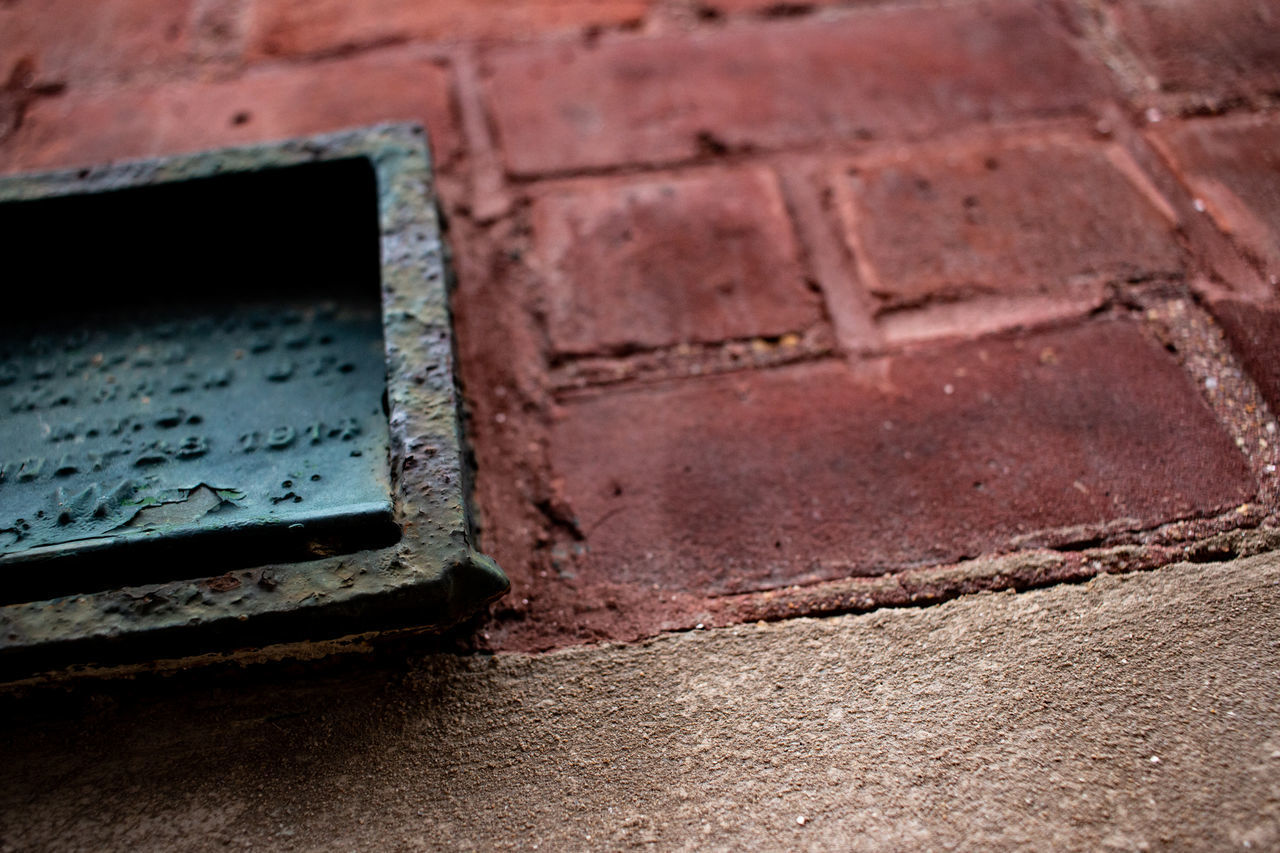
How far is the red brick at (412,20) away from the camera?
44.8 inches

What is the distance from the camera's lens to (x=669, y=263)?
2.93ft

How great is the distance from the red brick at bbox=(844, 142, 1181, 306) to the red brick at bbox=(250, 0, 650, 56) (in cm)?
41

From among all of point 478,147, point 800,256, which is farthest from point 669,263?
point 478,147

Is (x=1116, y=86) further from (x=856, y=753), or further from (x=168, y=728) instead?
(x=168, y=728)

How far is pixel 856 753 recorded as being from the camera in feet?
1.96

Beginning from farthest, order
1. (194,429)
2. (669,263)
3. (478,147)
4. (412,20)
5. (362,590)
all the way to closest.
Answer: (412,20) → (478,147) → (669,263) → (194,429) → (362,590)

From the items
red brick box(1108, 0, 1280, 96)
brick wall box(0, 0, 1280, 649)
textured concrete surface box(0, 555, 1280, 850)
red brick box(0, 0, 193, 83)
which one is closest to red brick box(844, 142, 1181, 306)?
brick wall box(0, 0, 1280, 649)

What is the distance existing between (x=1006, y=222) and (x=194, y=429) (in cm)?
73

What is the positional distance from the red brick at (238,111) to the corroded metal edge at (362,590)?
1.45ft

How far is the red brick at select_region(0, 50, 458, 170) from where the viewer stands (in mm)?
1031

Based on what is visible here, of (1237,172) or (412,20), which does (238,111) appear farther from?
(1237,172)

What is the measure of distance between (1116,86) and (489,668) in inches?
34.8

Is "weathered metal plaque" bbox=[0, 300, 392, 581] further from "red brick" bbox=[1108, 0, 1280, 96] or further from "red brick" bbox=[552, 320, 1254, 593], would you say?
"red brick" bbox=[1108, 0, 1280, 96]

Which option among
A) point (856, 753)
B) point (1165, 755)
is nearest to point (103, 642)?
point (856, 753)
